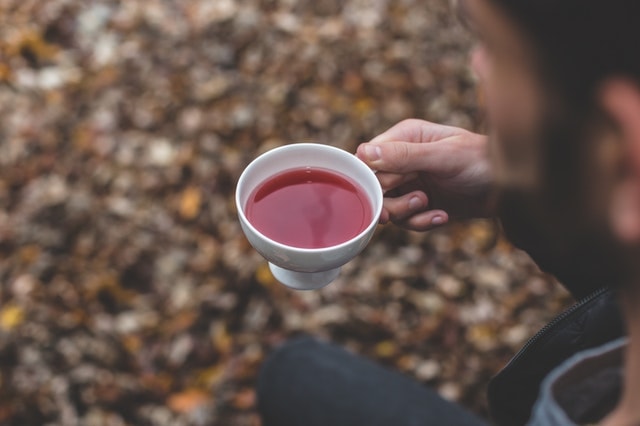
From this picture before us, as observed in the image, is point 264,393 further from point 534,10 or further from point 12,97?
point 12,97

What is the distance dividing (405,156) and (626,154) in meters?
0.85

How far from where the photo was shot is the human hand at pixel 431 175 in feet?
5.28

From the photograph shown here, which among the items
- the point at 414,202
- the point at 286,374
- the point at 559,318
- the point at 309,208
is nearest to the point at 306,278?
the point at 309,208

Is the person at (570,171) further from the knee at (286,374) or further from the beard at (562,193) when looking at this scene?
the knee at (286,374)

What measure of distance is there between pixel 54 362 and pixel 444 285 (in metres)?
1.47

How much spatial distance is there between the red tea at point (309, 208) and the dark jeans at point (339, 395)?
0.56m

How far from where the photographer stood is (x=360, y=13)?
374 cm

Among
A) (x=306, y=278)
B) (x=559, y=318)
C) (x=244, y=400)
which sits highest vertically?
(x=559, y=318)

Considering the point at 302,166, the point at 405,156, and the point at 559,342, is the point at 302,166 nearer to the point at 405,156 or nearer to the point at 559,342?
the point at 405,156

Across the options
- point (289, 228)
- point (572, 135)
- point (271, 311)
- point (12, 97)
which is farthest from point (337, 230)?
point (12, 97)

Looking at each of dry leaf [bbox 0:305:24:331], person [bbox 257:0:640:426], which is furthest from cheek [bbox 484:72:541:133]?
dry leaf [bbox 0:305:24:331]

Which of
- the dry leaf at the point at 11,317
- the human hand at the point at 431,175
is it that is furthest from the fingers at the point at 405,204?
the dry leaf at the point at 11,317

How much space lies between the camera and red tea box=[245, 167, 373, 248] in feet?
4.57

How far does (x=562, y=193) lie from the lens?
844 mm
